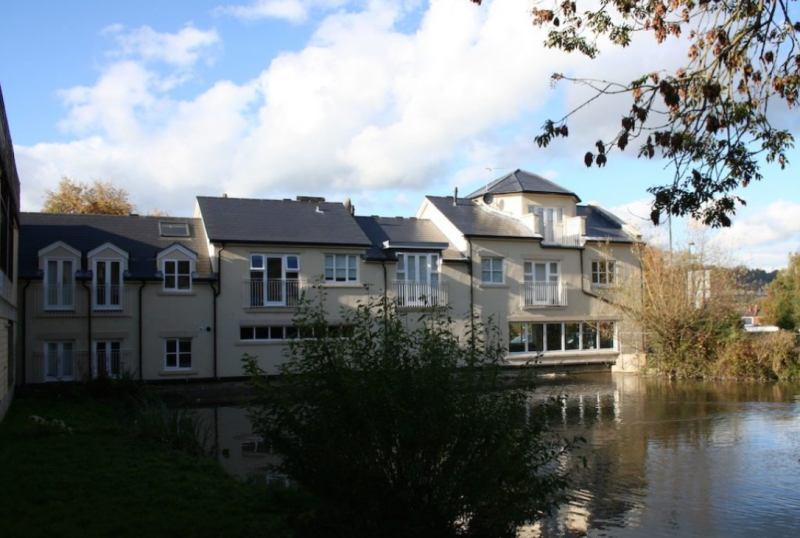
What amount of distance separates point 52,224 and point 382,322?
25.5 m

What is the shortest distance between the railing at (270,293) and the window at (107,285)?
186 inches

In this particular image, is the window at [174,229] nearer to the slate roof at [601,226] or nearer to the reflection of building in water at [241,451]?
the reflection of building in water at [241,451]

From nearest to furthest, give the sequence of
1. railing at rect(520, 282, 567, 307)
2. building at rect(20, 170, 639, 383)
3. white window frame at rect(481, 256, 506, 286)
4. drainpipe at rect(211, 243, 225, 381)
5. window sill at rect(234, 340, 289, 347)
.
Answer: building at rect(20, 170, 639, 383)
drainpipe at rect(211, 243, 225, 381)
window sill at rect(234, 340, 289, 347)
white window frame at rect(481, 256, 506, 286)
railing at rect(520, 282, 567, 307)

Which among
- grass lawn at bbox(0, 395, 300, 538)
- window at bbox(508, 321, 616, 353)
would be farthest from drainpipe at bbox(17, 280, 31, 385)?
window at bbox(508, 321, 616, 353)

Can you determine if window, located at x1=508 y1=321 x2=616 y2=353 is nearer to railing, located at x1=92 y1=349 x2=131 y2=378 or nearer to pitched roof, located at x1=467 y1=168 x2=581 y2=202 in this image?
pitched roof, located at x1=467 y1=168 x2=581 y2=202

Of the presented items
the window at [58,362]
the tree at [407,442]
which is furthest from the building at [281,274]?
the tree at [407,442]

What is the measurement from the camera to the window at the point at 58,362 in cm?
2628

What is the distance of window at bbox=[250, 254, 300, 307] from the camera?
2970 centimetres

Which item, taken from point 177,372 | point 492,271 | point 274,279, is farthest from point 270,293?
point 492,271

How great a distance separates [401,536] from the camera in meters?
7.12

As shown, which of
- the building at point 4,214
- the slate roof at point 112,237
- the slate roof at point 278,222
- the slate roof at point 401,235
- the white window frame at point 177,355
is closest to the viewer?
the building at point 4,214

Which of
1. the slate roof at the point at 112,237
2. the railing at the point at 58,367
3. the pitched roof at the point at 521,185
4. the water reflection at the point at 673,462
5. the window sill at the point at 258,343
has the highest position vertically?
the pitched roof at the point at 521,185

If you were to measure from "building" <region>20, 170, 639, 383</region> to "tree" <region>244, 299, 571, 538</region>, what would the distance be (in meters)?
14.4

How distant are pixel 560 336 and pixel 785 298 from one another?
25231mm
